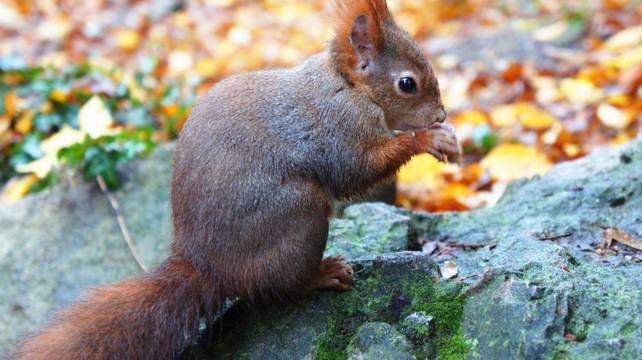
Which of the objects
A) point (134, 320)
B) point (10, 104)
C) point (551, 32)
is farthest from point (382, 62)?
point (551, 32)

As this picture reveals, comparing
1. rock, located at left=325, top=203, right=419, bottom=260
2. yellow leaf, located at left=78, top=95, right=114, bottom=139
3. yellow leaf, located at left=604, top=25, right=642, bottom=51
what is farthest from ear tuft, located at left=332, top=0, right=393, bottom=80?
yellow leaf, located at left=604, top=25, right=642, bottom=51

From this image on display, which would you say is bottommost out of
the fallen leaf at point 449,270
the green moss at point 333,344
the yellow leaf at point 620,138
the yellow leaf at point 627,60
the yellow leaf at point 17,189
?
the yellow leaf at point 620,138

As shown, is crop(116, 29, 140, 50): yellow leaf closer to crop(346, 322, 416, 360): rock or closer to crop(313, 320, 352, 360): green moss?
crop(313, 320, 352, 360): green moss

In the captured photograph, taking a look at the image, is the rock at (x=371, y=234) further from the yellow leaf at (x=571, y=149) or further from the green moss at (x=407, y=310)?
the yellow leaf at (x=571, y=149)

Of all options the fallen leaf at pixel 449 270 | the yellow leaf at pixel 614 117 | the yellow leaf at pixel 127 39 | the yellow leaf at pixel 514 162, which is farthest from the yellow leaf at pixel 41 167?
the yellow leaf at pixel 614 117

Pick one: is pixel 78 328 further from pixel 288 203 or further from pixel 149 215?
pixel 149 215
